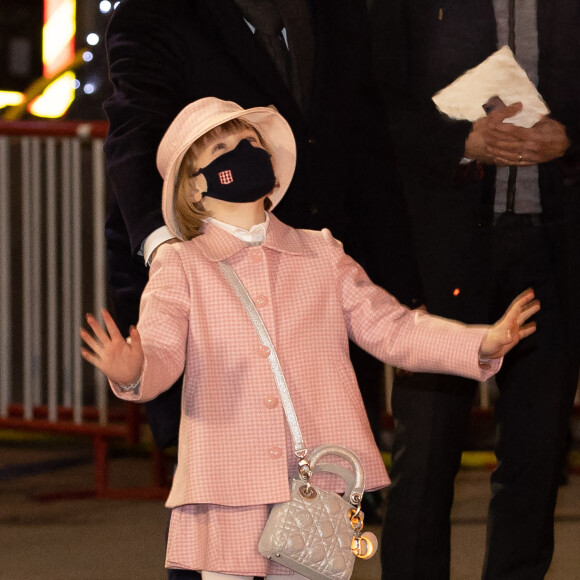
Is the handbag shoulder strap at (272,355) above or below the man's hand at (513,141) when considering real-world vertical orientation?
below

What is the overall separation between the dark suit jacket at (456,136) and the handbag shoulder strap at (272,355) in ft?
2.25

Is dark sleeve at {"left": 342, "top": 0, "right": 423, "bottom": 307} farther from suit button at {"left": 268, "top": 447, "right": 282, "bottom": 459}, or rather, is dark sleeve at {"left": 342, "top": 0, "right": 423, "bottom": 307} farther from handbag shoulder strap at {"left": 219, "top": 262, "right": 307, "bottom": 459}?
suit button at {"left": 268, "top": 447, "right": 282, "bottom": 459}

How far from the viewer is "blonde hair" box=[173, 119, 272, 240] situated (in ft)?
8.29

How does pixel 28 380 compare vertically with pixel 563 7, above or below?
below

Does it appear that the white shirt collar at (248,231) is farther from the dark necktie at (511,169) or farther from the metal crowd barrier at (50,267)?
the metal crowd barrier at (50,267)

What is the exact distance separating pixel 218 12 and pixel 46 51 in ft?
23.0

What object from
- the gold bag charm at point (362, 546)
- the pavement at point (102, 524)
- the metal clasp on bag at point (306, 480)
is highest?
the metal clasp on bag at point (306, 480)

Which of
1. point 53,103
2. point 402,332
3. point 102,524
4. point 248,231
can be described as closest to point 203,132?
point 248,231

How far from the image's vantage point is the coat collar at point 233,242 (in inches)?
98.4

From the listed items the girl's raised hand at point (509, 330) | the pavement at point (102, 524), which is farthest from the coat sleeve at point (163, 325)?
the pavement at point (102, 524)

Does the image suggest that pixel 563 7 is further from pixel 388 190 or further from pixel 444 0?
pixel 388 190

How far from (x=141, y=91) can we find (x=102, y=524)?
234 cm

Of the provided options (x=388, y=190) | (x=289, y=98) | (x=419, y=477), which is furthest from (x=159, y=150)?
(x=419, y=477)

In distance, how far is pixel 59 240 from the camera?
554 cm
